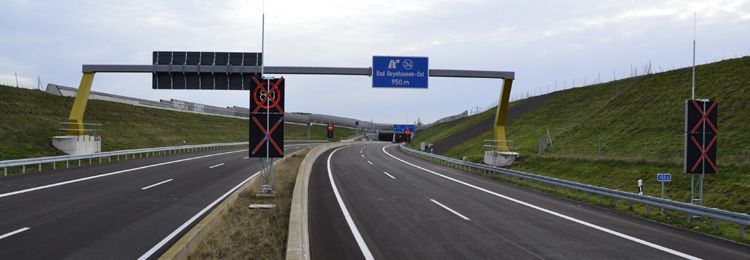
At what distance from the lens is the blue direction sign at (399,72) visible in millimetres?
23688

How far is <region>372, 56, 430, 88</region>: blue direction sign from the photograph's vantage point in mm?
23688

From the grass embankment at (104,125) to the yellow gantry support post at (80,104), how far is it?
6.17 ft

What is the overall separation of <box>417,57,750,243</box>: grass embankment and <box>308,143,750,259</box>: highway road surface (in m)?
4.64

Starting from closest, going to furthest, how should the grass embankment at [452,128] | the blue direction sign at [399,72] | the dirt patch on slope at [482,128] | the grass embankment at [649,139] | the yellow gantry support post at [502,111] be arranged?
the grass embankment at [649,139] → the blue direction sign at [399,72] → the yellow gantry support post at [502,111] → the dirt patch on slope at [482,128] → the grass embankment at [452,128]

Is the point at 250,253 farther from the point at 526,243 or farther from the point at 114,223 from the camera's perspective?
the point at 526,243

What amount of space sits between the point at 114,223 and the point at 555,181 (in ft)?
51.5

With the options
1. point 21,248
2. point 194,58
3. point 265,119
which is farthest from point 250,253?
point 194,58

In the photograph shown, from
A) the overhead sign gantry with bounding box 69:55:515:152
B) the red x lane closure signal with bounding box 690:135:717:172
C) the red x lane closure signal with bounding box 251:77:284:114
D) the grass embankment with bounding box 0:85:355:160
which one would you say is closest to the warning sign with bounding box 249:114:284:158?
the red x lane closure signal with bounding box 251:77:284:114

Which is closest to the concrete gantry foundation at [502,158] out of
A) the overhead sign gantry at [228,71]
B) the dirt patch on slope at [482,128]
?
the overhead sign gantry at [228,71]

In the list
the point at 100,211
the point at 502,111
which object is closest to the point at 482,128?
the point at 502,111

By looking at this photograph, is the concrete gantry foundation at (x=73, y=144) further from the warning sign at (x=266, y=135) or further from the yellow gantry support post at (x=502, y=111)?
the yellow gantry support post at (x=502, y=111)

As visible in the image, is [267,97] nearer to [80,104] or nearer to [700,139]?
[700,139]

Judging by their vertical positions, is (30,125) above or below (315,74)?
below

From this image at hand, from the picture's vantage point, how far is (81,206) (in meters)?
11.6
